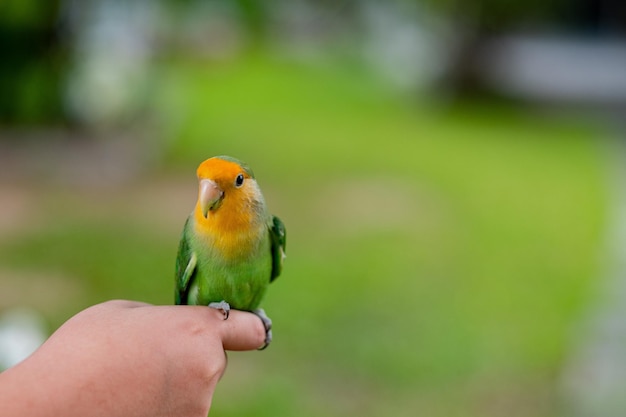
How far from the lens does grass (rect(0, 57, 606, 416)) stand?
4.52 metres

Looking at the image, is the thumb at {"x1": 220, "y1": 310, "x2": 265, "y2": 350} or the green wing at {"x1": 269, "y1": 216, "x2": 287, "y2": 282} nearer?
the thumb at {"x1": 220, "y1": 310, "x2": 265, "y2": 350}

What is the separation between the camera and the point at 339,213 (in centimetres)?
747

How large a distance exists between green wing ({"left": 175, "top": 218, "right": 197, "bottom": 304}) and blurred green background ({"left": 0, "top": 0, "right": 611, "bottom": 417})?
230 centimetres

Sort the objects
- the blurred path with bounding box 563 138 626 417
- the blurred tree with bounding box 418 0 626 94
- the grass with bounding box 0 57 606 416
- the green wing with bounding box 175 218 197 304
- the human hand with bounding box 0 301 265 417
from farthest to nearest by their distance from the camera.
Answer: the blurred tree with bounding box 418 0 626 94 → the grass with bounding box 0 57 606 416 → the blurred path with bounding box 563 138 626 417 → the green wing with bounding box 175 218 197 304 → the human hand with bounding box 0 301 265 417

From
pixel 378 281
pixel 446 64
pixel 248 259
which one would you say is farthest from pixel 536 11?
pixel 248 259

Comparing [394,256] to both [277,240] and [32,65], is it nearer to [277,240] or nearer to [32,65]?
[32,65]

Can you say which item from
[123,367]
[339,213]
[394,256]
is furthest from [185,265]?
[339,213]

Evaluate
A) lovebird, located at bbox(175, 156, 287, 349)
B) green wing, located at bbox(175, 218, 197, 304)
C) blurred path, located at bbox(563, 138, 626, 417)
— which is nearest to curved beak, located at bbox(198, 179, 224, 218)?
lovebird, located at bbox(175, 156, 287, 349)

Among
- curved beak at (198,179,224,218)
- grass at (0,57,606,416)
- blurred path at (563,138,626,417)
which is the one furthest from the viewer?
grass at (0,57,606,416)

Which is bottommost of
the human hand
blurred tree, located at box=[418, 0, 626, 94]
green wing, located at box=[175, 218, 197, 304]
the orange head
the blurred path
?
the blurred path

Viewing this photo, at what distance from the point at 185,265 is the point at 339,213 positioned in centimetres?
562

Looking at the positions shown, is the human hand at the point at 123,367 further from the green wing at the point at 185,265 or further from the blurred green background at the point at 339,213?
the blurred green background at the point at 339,213

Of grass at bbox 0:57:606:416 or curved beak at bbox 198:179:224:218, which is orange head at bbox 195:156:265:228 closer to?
curved beak at bbox 198:179:224:218

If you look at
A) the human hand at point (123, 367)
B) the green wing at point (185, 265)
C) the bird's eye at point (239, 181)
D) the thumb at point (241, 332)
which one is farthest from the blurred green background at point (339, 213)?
the bird's eye at point (239, 181)
